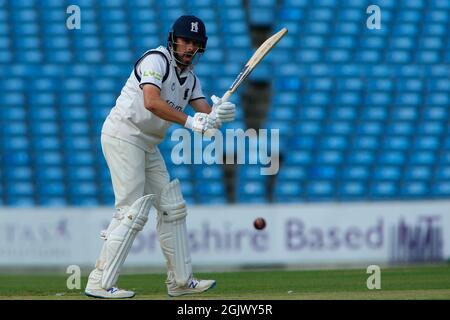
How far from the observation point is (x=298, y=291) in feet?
22.3

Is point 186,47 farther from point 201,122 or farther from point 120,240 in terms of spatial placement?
point 120,240

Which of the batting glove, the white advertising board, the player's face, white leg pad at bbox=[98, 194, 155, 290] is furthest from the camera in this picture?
the white advertising board

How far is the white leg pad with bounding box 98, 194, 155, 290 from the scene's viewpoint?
242 inches

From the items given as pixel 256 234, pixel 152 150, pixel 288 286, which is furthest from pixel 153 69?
pixel 256 234

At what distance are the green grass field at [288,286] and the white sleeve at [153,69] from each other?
1.40m

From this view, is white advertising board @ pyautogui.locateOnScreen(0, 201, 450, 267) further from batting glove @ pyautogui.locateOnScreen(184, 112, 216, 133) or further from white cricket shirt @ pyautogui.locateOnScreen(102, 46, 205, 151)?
batting glove @ pyautogui.locateOnScreen(184, 112, 216, 133)

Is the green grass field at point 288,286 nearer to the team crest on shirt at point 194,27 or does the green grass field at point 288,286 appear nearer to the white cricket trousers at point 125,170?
the white cricket trousers at point 125,170

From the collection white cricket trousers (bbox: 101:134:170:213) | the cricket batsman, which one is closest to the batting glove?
the cricket batsman

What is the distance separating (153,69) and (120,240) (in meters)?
1.10

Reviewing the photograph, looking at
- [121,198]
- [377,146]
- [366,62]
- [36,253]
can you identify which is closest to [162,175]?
[121,198]

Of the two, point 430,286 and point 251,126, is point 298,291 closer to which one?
point 430,286

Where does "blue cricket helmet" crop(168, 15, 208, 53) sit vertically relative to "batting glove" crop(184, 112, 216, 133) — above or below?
above

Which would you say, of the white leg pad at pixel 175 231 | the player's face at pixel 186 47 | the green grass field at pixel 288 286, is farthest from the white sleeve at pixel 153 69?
the green grass field at pixel 288 286

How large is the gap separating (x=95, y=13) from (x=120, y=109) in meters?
8.25
